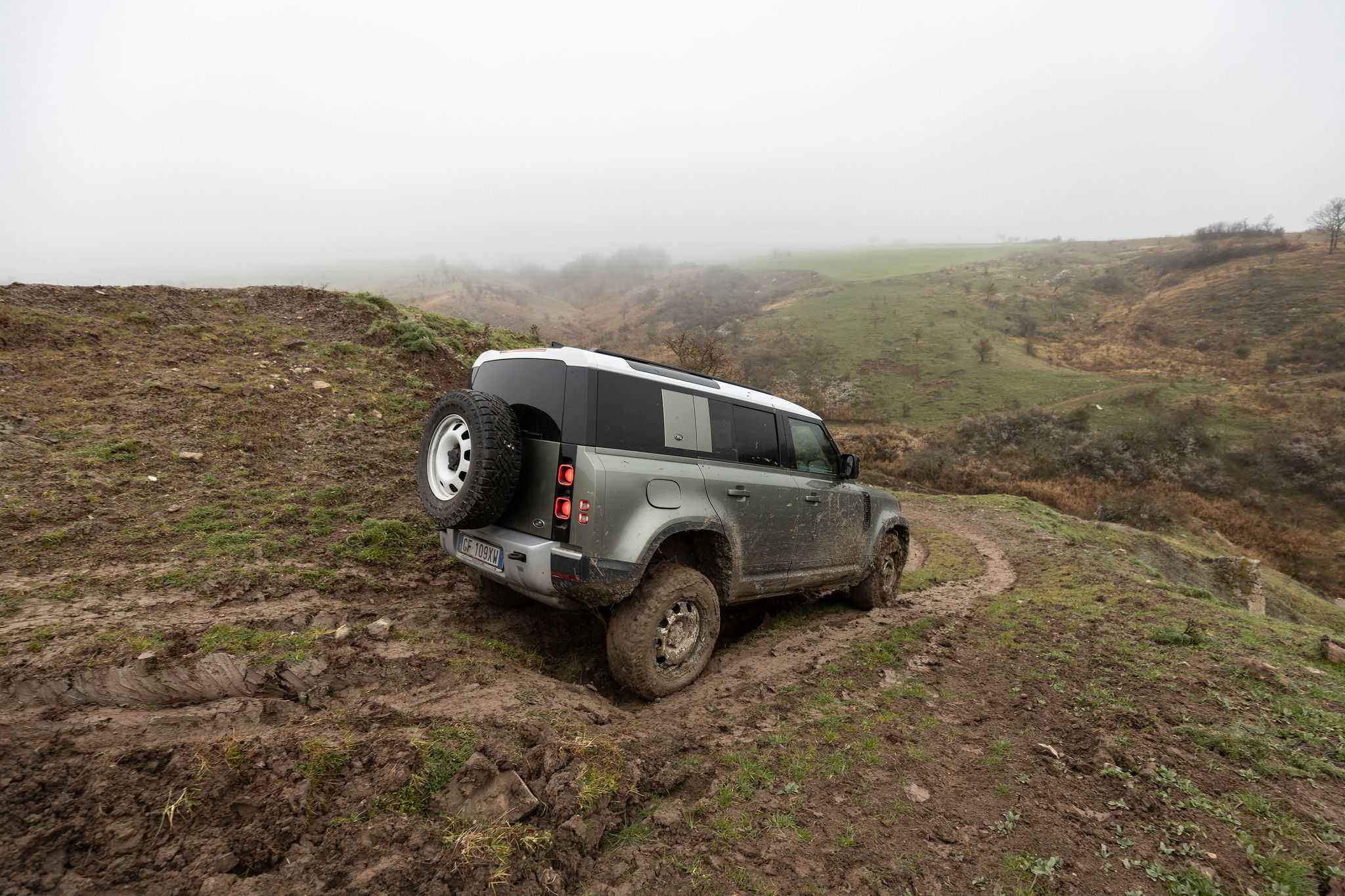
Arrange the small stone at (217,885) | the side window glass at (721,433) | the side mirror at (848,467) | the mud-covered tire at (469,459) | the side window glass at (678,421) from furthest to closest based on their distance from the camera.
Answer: the side mirror at (848,467), the side window glass at (721,433), the side window glass at (678,421), the mud-covered tire at (469,459), the small stone at (217,885)

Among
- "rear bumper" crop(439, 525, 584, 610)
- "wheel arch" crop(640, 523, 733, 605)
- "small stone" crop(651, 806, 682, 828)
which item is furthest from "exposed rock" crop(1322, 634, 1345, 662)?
"rear bumper" crop(439, 525, 584, 610)

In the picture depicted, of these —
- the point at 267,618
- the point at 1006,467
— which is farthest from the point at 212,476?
the point at 1006,467

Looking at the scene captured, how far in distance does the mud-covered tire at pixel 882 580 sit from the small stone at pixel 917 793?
332 centimetres

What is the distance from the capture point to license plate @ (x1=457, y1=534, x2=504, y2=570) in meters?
3.55

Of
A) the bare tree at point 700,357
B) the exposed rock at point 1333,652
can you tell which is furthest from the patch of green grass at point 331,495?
the bare tree at point 700,357

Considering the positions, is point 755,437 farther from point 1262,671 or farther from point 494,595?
point 1262,671

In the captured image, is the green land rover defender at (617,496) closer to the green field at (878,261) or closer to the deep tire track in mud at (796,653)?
the deep tire track in mud at (796,653)

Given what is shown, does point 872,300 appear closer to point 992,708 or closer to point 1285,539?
point 1285,539

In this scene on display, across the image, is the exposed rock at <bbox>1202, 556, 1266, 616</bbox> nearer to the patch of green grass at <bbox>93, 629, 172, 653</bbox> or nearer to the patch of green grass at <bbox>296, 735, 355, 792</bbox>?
the patch of green grass at <bbox>296, 735, 355, 792</bbox>

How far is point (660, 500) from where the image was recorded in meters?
3.62

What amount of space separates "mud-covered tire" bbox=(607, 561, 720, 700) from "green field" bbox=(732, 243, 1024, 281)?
76.6 meters

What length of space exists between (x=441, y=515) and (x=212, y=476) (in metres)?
3.36

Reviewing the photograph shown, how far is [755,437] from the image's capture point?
4.58 meters

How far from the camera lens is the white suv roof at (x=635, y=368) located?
354 centimetres
